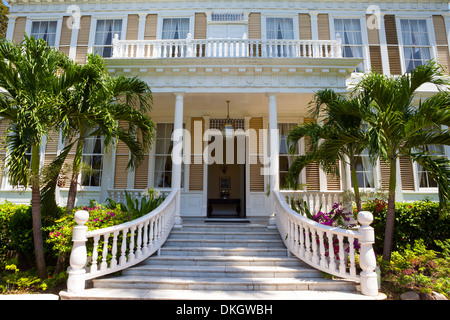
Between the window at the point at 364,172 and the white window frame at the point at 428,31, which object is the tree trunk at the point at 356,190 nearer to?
the window at the point at 364,172

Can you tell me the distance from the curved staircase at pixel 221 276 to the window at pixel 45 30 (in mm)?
9578

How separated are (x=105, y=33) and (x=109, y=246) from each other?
884 cm

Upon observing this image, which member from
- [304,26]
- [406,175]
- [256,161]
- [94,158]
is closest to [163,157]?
[94,158]

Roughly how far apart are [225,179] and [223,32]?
22.4 feet

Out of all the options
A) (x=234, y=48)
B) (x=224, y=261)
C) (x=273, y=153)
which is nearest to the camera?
(x=224, y=261)

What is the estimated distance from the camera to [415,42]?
9.71m

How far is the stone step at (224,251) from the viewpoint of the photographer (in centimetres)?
542

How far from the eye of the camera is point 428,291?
13.3 ft

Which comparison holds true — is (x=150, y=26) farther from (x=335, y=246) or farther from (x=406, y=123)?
(x=335, y=246)

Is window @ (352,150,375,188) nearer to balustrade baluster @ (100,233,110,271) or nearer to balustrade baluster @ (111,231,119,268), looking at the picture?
balustrade baluster @ (111,231,119,268)

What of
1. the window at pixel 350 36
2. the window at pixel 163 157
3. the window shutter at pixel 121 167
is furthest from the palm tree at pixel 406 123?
the window shutter at pixel 121 167

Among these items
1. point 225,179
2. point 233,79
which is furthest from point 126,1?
point 225,179

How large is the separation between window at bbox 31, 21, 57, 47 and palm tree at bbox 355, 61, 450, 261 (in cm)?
1123
